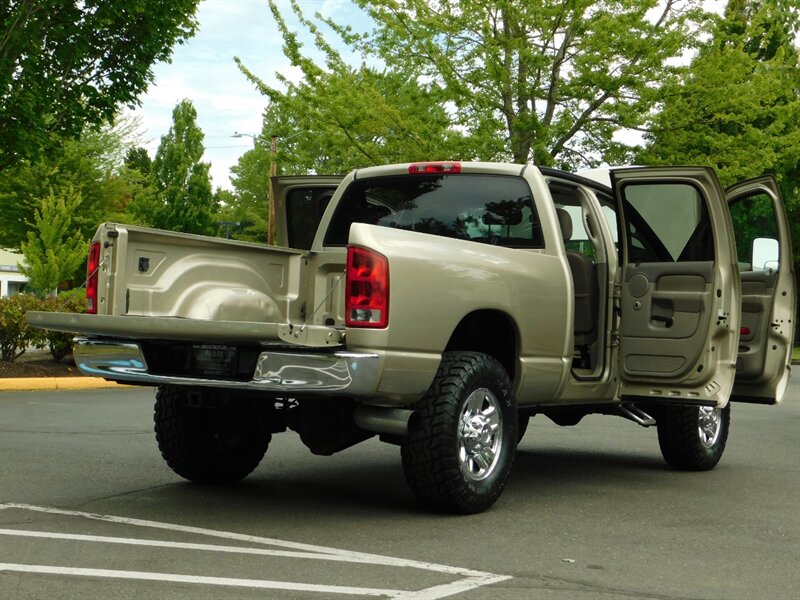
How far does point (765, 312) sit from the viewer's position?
880 centimetres

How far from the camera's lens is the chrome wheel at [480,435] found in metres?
6.47

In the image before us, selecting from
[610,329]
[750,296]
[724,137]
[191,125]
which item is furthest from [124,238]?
[191,125]

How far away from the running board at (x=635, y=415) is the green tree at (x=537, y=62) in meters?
12.2

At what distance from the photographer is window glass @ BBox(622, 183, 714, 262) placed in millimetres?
8102

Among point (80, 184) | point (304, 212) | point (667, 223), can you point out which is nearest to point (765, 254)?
point (667, 223)

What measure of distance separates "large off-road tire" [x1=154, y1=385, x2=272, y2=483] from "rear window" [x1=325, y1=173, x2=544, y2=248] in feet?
5.40

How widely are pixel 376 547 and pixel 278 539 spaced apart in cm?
52

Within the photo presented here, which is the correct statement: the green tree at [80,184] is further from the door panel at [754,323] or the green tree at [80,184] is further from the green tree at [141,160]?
the door panel at [754,323]

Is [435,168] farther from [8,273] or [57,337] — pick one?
[8,273]

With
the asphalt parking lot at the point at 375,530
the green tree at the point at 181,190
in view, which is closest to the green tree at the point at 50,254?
the asphalt parking lot at the point at 375,530

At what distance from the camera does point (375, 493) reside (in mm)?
7367

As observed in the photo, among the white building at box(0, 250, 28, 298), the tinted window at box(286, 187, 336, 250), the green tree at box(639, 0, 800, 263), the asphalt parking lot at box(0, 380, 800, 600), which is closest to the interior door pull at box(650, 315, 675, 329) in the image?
the asphalt parking lot at box(0, 380, 800, 600)

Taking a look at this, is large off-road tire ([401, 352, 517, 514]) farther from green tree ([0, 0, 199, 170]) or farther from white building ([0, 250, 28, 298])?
white building ([0, 250, 28, 298])

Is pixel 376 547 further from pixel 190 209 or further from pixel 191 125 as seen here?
pixel 191 125
